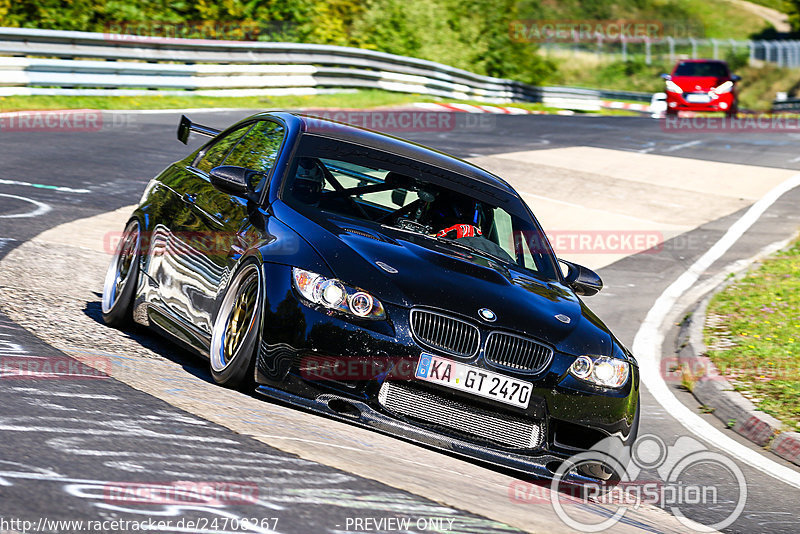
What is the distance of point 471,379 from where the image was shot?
5453mm

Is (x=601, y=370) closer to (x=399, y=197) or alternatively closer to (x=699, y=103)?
(x=399, y=197)

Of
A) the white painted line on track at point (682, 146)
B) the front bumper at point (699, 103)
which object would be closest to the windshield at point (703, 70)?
the front bumper at point (699, 103)

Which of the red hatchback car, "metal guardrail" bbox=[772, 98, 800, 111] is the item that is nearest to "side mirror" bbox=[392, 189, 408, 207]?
the red hatchback car

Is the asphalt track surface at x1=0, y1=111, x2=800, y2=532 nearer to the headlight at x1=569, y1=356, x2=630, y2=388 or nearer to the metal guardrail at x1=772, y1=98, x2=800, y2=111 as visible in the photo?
the headlight at x1=569, y1=356, x2=630, y2=388

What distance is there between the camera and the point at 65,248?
9.57 m

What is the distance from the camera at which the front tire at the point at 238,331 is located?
565 centimetres

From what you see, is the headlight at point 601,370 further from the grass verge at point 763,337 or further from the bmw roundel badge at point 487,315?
the grass verge at point 763,337

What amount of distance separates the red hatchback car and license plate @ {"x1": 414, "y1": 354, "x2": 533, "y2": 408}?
89.0 ft

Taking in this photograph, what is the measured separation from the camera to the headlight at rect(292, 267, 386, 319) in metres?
5.51

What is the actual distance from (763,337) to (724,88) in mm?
23194

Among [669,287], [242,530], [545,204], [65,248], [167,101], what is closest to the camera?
[242,530]

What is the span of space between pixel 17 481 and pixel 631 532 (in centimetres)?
245

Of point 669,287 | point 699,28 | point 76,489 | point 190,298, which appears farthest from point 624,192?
point 699,28

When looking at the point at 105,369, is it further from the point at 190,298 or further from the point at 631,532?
the point at 631,532
